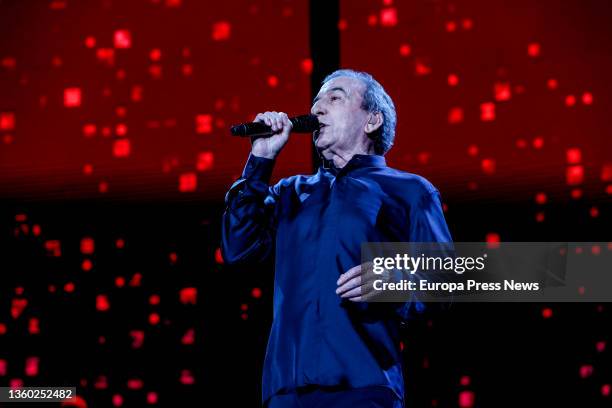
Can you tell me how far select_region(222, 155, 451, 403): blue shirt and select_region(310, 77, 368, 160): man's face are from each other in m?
0.06

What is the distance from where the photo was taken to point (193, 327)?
2137mm

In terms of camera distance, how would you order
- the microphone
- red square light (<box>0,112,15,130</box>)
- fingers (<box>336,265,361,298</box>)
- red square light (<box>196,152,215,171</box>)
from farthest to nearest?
red square light (<box>0,112,15,130</box>) → red square light (<box>196,152,215,171</box>) → the microphone → fingers (<box>336,265,361,298</box>)

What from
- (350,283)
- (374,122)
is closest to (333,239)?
(350,283)

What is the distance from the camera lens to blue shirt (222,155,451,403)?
129 centimetres

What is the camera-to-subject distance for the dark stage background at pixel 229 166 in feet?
6.69

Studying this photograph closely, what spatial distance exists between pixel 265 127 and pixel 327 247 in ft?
0.90

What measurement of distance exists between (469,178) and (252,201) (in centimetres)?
83

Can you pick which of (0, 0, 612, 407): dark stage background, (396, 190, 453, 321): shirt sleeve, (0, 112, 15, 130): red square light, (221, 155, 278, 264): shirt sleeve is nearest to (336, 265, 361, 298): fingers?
(396, 190, 453, 321): shirt sleeve

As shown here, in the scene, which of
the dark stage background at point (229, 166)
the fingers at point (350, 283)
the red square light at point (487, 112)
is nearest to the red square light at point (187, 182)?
the dark stage background at point (229, 166)

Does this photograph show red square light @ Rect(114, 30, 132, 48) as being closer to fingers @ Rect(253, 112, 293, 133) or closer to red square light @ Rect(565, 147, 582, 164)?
fingers @ Rect(253, 112, 293, 133)

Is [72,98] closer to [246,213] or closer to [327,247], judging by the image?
[246,213]

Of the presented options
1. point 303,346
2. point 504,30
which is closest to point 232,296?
point 303,346

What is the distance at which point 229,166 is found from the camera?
2.16 meters

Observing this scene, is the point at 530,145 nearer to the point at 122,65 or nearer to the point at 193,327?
the point at 193,327
